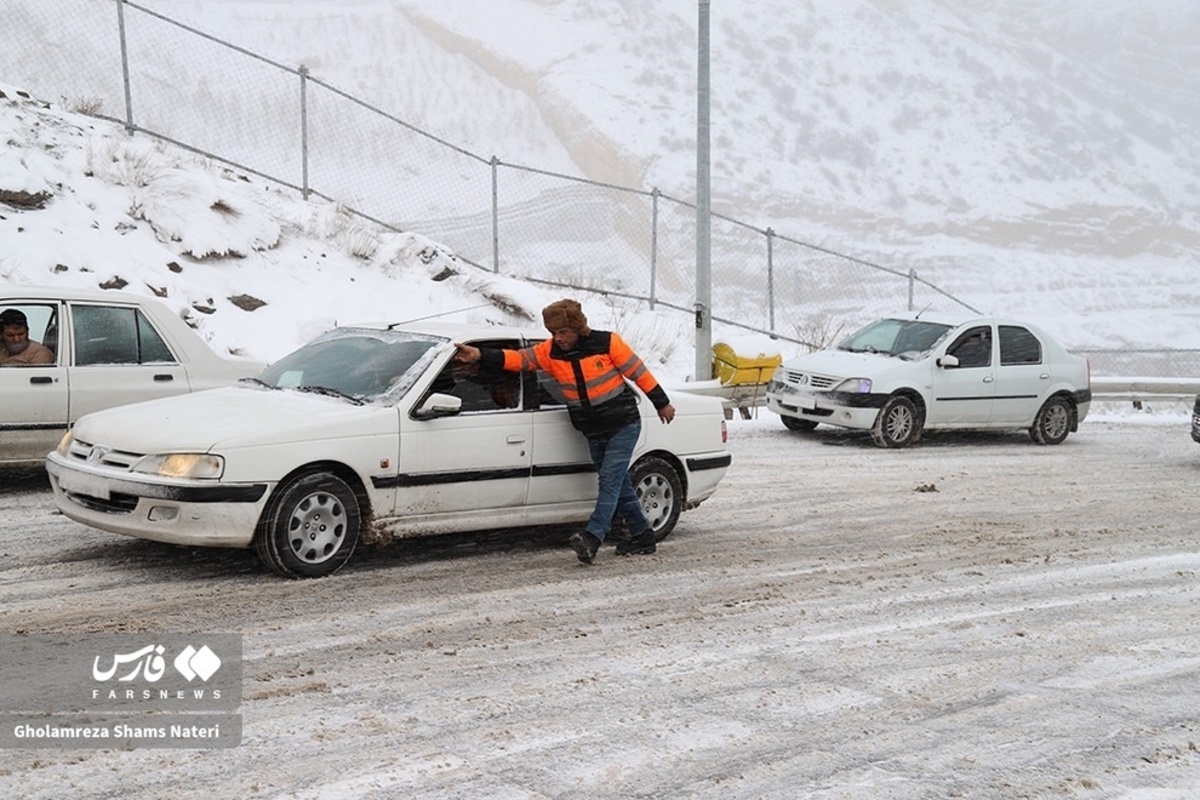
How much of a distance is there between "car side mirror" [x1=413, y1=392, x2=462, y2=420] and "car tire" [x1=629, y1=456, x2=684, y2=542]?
1552 millimetres

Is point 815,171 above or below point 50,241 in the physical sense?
above

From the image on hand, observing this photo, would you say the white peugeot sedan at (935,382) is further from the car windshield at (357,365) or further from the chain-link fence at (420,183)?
the chain-link fence at (420,183)

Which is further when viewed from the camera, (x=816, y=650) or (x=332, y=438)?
(x=332, y=438)

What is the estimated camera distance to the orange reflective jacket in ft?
27.5

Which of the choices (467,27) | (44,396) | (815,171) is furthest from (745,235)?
(44,396)

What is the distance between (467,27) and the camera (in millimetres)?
51875

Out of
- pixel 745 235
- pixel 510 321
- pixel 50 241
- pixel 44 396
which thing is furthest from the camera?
pixel 745 235

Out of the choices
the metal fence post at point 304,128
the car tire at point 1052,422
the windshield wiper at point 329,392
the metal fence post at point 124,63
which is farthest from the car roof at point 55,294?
the car tire at point 1052,422

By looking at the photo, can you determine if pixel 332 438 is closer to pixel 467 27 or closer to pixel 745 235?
pixel 745 235

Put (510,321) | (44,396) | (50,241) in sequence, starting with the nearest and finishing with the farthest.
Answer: (44,396)
(50,241)
(510,321)

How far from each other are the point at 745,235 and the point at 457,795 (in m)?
40.6

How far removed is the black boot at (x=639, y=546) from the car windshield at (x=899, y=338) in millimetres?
7735

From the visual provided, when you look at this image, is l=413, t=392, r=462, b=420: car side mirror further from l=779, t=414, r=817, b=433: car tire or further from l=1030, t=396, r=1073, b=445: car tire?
l=1030, t=396, r=1073, b=445: car tire

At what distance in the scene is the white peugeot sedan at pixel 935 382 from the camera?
50.5 ft
